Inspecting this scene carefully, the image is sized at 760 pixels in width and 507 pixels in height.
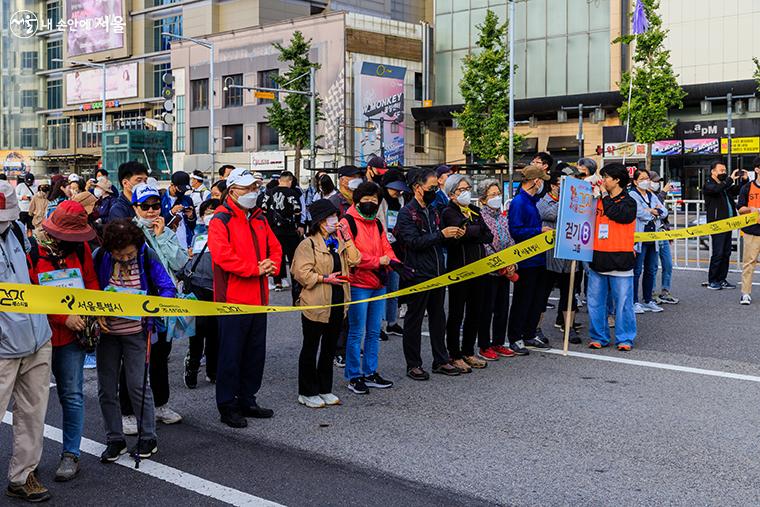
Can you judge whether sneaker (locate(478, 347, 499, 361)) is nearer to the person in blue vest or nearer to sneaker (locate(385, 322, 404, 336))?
sneaker (locate(385, 322, 404, 336))

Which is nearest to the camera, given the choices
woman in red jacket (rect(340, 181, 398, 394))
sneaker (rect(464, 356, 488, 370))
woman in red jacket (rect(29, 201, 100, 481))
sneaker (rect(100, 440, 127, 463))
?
woman in red jacket (rect(29, 201, 100, 481))

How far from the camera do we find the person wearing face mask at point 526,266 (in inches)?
379

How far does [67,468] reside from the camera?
222 inches

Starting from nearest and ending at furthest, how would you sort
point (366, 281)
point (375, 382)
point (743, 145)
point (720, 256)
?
point (366, 281) → point (375, 382) → point (720, 256) → point (743, 145)

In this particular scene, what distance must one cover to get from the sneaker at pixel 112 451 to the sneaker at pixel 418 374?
122 inches

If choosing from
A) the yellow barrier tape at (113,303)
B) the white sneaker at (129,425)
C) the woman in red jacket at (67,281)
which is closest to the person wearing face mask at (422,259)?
the yellow barrier tape at (113,303)

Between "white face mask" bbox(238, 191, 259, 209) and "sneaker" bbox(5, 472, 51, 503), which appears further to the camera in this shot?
"white face mask" bbox(238, 191, 259, 209)

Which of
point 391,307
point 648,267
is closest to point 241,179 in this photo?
point 391,307

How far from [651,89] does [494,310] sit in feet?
111

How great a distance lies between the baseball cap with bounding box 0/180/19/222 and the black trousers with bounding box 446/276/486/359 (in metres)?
4.57

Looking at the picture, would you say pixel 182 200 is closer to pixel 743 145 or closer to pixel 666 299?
pixel 666 299

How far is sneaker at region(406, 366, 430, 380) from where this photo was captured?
328 inches

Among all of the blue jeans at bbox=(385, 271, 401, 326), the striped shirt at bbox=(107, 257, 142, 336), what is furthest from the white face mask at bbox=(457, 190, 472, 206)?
the striped shirt at bbox=(107, 257, 142, 336)

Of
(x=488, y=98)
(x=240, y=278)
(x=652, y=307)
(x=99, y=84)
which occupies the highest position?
(x=99, y=84)
